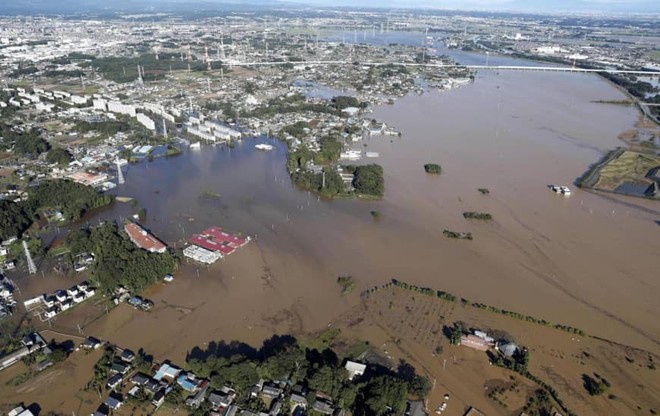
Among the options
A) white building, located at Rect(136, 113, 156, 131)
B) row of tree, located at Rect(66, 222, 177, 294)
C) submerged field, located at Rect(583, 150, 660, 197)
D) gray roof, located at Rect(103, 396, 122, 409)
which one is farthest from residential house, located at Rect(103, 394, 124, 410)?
white building, located at Rect(136, 113, 156, 131)

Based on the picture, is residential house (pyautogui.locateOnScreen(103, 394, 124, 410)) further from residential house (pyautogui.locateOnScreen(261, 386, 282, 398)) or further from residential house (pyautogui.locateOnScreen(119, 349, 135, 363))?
residential house (pyautogui.locateOnScreen(261, 386, 282, 398))

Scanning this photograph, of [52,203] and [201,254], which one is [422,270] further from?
[52,203]

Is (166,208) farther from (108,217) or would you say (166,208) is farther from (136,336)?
(136,336)

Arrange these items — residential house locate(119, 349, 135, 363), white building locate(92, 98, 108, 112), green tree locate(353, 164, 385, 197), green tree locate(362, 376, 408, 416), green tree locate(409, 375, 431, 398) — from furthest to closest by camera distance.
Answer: white building locate(92, 98, 108, 112), green tree locate(353, 164, 385, 197), residential house locate(119, 349, 135, 363), green tree locate(409, 375, 431, 398), green tree locate(362, 376, 408, 416)

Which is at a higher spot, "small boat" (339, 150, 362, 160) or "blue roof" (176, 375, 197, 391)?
"small boat" (339, 150, 362, 160)

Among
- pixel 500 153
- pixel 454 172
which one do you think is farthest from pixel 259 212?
pixel 500 153
